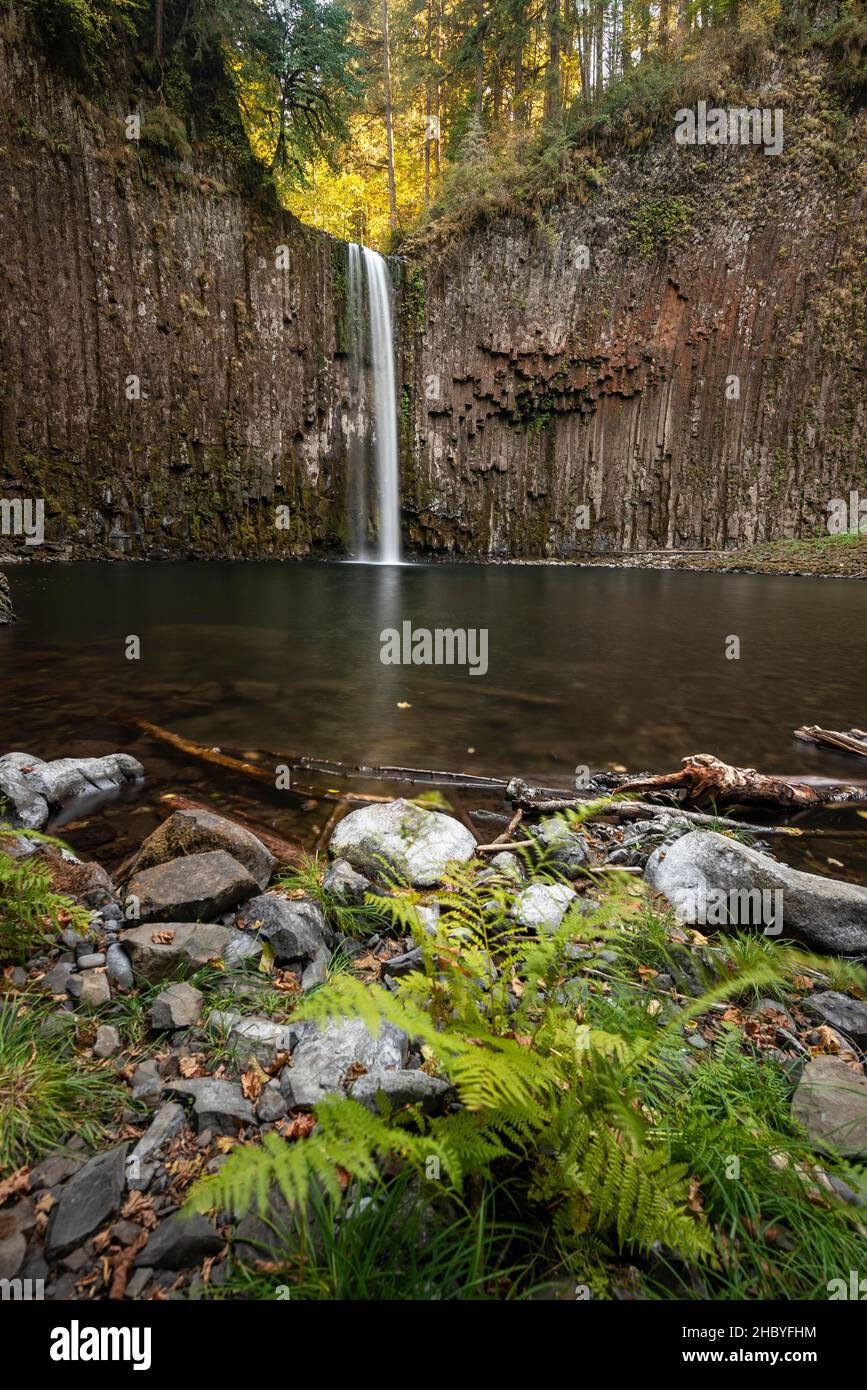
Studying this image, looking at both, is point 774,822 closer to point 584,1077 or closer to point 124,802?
point 584,1077

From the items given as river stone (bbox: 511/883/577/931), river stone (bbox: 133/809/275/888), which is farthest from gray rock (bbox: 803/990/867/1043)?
river stone (bbox: 133/809/275/888)

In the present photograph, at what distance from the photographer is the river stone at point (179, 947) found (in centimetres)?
223

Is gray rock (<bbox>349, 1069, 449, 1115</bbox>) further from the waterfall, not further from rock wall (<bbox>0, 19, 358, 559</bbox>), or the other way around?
the waterfall

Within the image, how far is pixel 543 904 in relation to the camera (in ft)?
8.98

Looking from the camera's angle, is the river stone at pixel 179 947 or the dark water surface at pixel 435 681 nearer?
the river stone at pixel 179 947

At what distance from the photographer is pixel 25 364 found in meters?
19.2

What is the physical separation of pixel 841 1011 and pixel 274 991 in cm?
210

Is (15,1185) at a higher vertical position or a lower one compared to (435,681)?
lower

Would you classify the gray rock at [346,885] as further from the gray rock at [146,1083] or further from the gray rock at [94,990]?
the gray rock at [146,1083]

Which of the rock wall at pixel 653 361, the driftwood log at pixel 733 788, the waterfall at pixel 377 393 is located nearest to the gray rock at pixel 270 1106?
the driftwood log at pixel 733 788

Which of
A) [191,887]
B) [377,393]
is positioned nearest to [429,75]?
[377,393]

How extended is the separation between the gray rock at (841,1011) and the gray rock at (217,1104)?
2029 mm

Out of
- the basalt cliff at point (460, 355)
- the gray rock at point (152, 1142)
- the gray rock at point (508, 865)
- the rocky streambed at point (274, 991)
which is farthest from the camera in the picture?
the basalt cliff at point (460, 355)

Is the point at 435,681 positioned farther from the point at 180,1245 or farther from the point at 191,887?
the point at 180,1245
